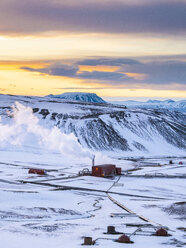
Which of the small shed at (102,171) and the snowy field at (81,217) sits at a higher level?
the small shed at (102,171)

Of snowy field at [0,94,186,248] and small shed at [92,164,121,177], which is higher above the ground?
small shed at [92,164,121,177]

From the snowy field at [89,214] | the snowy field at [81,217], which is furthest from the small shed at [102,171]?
the snowy field at [81,217]

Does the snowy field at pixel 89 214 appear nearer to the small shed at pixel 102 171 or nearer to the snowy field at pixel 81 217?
the snowy field at pixel 81 217

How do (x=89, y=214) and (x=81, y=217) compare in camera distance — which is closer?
(x=81, y=217)

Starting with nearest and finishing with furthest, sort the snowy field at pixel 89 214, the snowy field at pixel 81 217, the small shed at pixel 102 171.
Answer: the snowy field at pixel 81 217, the snowy field at pixel 89 214, the small shed at pixel 102 171

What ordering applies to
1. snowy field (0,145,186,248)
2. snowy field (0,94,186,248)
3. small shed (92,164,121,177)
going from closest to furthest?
snowy field (0,145,186,248) < snowy field (0,94,186,248) < small shed (92,164,121,177)

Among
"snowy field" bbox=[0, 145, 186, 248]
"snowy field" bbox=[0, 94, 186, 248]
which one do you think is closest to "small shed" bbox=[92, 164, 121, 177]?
"snowy field" bbox=[0, 94, 186, 248]

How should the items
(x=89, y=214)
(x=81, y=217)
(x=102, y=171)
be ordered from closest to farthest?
1. (x=81, y=217)
2. (x=89, y=214)
3. (x=102, y=171)

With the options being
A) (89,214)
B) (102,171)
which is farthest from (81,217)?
(102,171)

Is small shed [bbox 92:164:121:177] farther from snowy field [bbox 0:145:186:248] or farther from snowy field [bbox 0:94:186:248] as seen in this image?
snowy field [bbox 0:145:186:248]

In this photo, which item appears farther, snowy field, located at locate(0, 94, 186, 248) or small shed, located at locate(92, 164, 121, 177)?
small shed, located at locate(92, 164, 121, 177)

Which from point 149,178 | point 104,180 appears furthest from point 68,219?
point 149,178

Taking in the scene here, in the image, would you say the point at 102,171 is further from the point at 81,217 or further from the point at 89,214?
the point at 81,217

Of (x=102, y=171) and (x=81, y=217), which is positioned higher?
(x=102, y=171)
